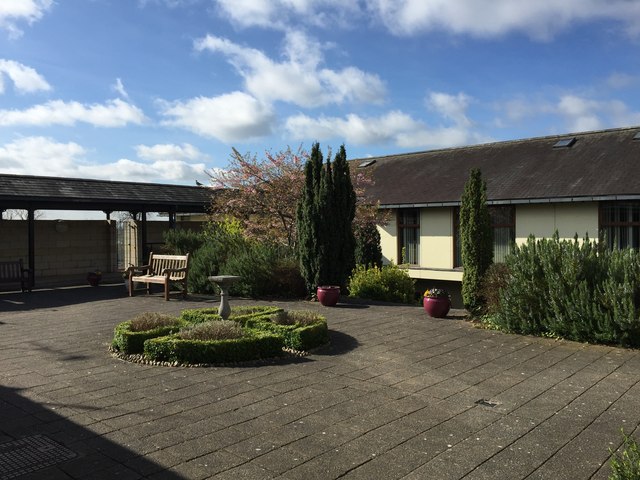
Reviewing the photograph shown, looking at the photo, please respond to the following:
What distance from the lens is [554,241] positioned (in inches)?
334

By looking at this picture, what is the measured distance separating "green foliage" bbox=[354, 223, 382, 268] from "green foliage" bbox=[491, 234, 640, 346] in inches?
308

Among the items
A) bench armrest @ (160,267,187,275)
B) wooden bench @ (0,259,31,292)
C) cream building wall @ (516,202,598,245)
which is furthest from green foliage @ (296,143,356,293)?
wooden bench @ (0,259,31,292)

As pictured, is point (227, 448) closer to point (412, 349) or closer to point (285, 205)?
point (412, 349)

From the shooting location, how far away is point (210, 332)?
6.85 metres

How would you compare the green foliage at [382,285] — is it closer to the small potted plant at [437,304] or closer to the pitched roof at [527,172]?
the small potted plant at [437,304]

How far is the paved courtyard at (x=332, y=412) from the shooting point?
368 cm

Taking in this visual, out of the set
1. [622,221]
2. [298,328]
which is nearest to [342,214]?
[298,328]

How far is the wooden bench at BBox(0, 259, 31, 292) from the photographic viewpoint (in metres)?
14.3

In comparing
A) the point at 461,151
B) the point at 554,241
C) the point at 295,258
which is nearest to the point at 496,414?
the point at 554,241

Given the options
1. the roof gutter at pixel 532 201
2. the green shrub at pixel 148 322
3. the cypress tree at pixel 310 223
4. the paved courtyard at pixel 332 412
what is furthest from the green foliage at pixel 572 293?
the roof gutter at pixel 532 201

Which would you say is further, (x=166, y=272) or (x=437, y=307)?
(x=166, y=272)

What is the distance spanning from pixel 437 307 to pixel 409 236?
30.9 ft

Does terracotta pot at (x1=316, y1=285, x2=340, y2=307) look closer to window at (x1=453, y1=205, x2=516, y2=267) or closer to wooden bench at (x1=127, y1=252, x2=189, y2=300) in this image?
wooden bench at (x1=127, y1=252, x2=189, y2=300)

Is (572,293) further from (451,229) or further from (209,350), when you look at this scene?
(451,229)
